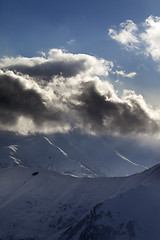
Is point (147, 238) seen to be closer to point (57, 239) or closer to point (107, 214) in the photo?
point (107, 214)

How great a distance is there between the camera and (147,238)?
154875mm

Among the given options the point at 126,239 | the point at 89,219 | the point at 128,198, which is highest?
the point at 128,198

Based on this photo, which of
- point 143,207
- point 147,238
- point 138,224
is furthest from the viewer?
point 143,207

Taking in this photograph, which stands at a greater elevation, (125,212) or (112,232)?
(125,212)

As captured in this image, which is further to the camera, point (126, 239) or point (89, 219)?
point (89, 219)

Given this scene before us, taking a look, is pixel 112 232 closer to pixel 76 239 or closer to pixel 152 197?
pixel 76 239

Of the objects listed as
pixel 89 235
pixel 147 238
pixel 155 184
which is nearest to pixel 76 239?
pixel 89 235

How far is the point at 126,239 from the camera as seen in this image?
522 feet

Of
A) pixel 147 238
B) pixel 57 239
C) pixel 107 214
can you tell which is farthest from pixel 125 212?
pixel 57 239

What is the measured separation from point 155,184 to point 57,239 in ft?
261

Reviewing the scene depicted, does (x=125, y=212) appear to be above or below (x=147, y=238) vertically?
above

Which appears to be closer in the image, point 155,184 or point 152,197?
point 152,197

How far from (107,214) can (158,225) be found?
→ 32935mm

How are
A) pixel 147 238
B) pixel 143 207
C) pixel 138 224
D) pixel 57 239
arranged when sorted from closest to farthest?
pixel 147 238, pixel 138 224, pixel 143 207, pixel 57 239
